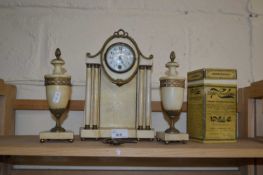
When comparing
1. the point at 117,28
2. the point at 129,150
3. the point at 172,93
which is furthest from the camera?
the point at 117,28

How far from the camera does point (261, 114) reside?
1.15m

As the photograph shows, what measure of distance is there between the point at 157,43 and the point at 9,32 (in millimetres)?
541

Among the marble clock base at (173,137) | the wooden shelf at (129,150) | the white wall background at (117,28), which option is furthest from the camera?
the white wall background at (117,28)

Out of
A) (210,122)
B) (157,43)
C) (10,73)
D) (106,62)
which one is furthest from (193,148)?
(10,73)

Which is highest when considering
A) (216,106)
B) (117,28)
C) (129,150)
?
(117,28)

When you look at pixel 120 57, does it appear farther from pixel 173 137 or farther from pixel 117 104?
pixel 173 137

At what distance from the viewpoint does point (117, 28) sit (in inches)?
46.8

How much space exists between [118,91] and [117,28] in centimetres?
30

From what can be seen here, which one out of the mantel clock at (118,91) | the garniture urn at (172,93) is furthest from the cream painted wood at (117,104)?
the garniture urn at (172,93)

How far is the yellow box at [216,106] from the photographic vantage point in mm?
946

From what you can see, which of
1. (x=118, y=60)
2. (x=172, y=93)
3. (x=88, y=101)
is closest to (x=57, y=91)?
(x=88, y=101)

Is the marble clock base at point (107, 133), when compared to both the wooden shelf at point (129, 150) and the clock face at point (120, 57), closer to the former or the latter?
the wooden shelf at point (129, 150)

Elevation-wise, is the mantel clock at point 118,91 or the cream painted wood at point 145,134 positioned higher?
the mantel clock at point 118,91

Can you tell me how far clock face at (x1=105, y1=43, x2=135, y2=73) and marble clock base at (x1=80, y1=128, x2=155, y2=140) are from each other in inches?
7.1
